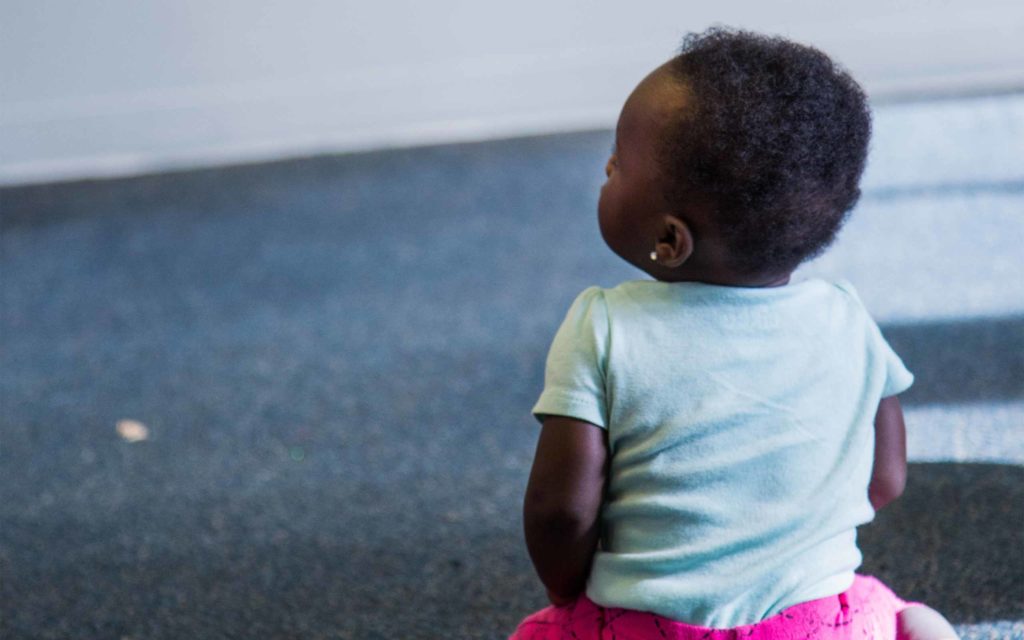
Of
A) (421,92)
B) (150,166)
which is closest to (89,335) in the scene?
(150,166)

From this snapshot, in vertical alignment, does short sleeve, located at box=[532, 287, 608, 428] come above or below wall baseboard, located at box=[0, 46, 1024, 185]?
above

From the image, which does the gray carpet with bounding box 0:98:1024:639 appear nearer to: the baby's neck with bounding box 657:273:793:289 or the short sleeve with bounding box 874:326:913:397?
the short sleeve with bounding box 874:326:913:397

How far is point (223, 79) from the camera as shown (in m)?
2.94

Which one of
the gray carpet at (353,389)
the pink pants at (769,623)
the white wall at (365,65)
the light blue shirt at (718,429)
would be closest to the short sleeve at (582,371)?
the light blue shirt at (718,429)

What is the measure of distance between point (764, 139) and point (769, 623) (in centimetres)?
33

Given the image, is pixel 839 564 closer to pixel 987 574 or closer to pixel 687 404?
pixel 687 404

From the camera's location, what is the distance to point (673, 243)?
2.59 ft

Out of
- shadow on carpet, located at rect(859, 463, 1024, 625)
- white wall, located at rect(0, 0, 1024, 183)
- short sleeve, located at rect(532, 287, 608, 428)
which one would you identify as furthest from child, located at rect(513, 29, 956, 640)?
white wall, located at rect(0, 0, 1024, 183)

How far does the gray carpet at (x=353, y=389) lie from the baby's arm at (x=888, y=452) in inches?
9.8

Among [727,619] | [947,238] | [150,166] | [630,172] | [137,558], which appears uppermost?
[630,172]

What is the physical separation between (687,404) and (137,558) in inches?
32.5

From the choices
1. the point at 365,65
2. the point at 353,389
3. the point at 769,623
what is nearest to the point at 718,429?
the point at 769,623

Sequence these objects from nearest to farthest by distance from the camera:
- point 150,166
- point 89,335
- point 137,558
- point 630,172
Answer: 1. point 630,172
2. point 137,558
3. point 89,335
4. point 150,166

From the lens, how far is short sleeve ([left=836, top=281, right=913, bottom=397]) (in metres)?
0.85
